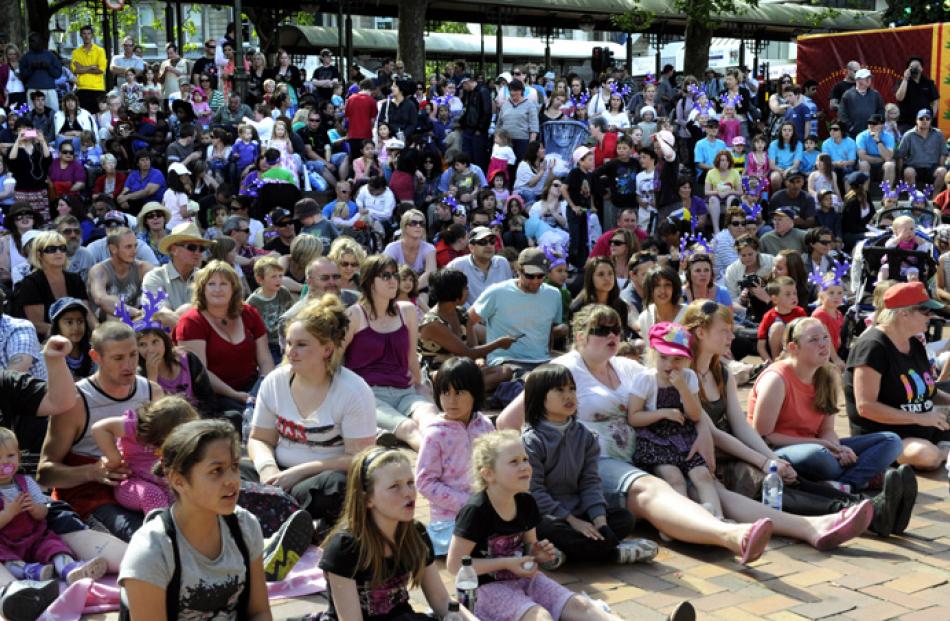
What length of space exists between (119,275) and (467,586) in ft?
20.3

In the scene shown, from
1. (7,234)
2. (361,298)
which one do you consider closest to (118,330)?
(361,298)

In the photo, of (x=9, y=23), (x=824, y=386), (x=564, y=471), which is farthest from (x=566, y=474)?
(x=9, y=23)

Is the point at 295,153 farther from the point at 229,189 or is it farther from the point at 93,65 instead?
the point at 93,65

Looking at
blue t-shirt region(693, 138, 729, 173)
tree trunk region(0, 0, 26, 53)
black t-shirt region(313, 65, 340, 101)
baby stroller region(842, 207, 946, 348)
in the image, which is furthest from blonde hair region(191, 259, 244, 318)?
tree trunk region(0, 0, 26, 53)

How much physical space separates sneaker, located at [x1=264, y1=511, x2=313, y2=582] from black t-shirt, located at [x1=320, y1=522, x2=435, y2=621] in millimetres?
992

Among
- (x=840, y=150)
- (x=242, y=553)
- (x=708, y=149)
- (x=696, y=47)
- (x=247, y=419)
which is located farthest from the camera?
(x=696, y=47)

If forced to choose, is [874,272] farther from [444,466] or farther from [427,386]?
[444,466]

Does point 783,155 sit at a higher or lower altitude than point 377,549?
higher

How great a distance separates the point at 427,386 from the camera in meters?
8.24

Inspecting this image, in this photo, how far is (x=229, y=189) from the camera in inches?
594

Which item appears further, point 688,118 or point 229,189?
point 688,118

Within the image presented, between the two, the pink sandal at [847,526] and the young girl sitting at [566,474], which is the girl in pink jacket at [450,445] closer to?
the young girl sitting at [566,474]

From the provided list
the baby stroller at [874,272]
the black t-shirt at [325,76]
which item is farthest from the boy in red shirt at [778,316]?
the black t-shirt at [325,76]

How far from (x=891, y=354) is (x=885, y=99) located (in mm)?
16100
